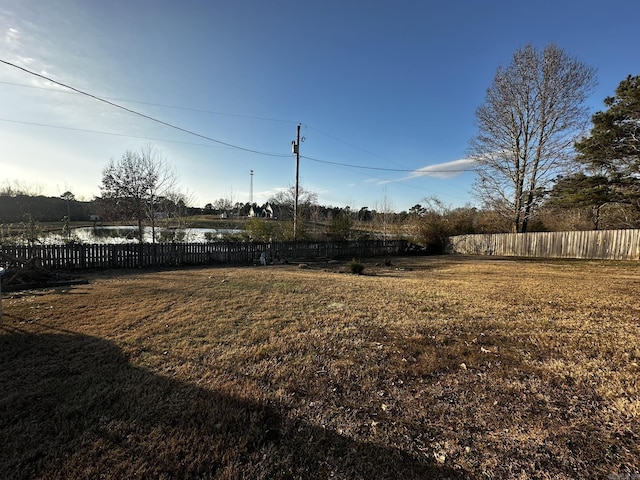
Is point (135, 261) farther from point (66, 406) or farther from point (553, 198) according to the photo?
point (553, 198)

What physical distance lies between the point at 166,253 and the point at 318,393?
1208 centimetres

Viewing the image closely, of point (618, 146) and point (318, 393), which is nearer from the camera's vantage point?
point (318, 393)

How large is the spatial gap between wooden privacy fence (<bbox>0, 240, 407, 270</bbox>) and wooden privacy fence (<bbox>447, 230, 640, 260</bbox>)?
378 inches

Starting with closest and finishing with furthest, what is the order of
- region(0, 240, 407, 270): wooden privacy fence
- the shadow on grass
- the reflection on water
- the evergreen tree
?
the shadow on grass
region(0, 240, 407, 270): wooden privacy fence
the evergreen tree
the reflection on water

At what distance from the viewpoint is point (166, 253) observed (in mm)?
12430

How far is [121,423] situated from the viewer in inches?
81.7

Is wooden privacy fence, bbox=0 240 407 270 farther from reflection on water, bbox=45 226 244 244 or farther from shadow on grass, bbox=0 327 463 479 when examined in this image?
shadow on grass, bbox=0 327 463 479

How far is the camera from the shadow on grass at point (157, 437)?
66.2 inches

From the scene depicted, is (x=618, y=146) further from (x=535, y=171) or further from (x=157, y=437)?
(x=157, y=437)

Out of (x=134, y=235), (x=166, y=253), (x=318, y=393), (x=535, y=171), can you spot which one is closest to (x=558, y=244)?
(x=535, y=171)

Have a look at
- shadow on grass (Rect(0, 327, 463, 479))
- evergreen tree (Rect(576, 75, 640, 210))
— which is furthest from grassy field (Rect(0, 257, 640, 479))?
evergreen tree (Rect(576, 75, 640, 210))

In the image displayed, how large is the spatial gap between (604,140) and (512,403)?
17.8 m

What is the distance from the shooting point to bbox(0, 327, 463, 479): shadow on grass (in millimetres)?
1681

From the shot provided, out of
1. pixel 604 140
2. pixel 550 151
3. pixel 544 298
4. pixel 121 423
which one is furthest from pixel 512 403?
pixel 550 151
